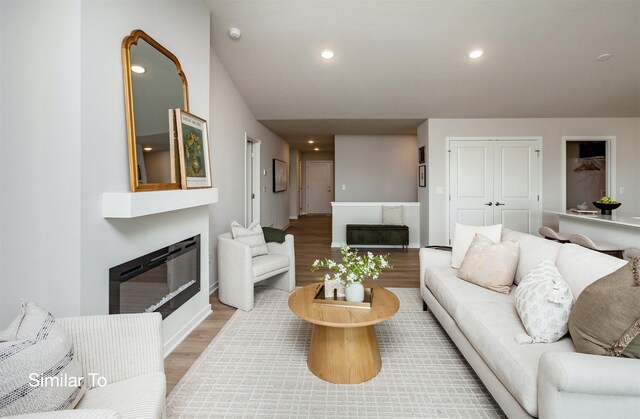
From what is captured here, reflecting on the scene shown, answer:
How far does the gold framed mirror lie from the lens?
75.7 inches

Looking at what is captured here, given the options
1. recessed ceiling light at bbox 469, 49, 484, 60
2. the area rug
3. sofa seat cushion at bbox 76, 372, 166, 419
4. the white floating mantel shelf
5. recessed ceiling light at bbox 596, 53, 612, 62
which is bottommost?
the area rug

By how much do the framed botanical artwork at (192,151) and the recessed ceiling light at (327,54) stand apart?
1.82 m

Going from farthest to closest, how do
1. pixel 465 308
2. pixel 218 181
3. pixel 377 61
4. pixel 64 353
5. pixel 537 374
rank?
pixel 377 61, pixel 218 181, pixel 465 308, pixel 537 374, pixel 64 353

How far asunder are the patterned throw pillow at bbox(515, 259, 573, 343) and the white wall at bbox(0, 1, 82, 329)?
221 centimetres

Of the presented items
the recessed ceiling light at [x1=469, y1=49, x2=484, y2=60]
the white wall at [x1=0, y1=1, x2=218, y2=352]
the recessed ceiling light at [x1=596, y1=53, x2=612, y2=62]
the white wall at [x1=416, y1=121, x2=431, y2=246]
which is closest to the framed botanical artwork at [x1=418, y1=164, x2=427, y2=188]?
the white wall at [x1=416, y1=121, x2=431, y2=246]

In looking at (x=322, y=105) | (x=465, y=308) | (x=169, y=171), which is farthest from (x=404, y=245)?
(x=169, y=171)

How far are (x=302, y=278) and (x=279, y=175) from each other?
3.93m

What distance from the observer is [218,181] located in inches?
147

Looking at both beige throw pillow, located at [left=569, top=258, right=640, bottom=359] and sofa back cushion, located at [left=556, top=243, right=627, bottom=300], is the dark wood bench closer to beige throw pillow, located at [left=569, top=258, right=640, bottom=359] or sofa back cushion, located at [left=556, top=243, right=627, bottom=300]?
sofa back cushion, located at [left=556, top=243, right=627, bottom=300]

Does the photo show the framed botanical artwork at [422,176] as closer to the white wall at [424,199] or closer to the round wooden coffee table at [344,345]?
the white wall at [424,199]

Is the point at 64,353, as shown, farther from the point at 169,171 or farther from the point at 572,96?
the point at 572,96

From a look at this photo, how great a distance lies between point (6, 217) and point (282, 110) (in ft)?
13.8

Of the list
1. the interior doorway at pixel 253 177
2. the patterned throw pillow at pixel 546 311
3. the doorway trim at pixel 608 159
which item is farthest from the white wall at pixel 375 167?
the patterned throw pillow at pixel 546 311

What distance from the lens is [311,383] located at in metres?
1.96
